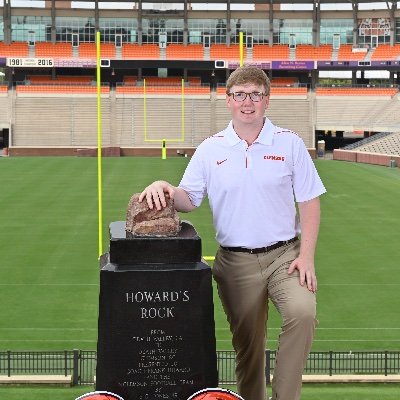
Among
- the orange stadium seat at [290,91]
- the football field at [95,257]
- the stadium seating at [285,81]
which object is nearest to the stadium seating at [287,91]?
the orange stadium seat at [290,91]

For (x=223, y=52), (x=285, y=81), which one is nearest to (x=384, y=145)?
(x=285, y=81)

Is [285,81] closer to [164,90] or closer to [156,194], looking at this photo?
[164,90]

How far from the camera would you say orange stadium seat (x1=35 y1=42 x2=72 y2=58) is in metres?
68.2

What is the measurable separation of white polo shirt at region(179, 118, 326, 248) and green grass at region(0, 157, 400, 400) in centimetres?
694

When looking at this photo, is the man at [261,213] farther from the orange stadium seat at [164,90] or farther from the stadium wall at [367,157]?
the orange stadium seat at [164,90]

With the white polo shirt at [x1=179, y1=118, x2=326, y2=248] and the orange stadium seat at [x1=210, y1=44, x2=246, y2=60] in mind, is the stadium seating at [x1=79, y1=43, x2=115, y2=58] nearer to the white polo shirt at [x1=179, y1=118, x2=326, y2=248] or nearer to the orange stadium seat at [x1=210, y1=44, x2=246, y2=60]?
the orange stadium seat at [x1=210, y1=44, x2=246, y2=60]

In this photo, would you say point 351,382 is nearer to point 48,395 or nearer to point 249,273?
point 48,395

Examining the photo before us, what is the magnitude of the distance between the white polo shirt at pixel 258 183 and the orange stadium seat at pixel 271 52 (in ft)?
210

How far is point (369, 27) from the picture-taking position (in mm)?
71250

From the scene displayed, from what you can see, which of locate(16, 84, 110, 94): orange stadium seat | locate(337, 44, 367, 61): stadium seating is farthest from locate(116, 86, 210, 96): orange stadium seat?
locate(337, 44, 367, 61): stadium seating

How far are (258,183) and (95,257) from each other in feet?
64.0

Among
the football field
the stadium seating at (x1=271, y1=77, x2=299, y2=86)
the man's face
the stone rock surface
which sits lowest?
the football field

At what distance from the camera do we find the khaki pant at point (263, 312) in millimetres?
5730

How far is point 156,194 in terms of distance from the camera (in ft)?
19.1
